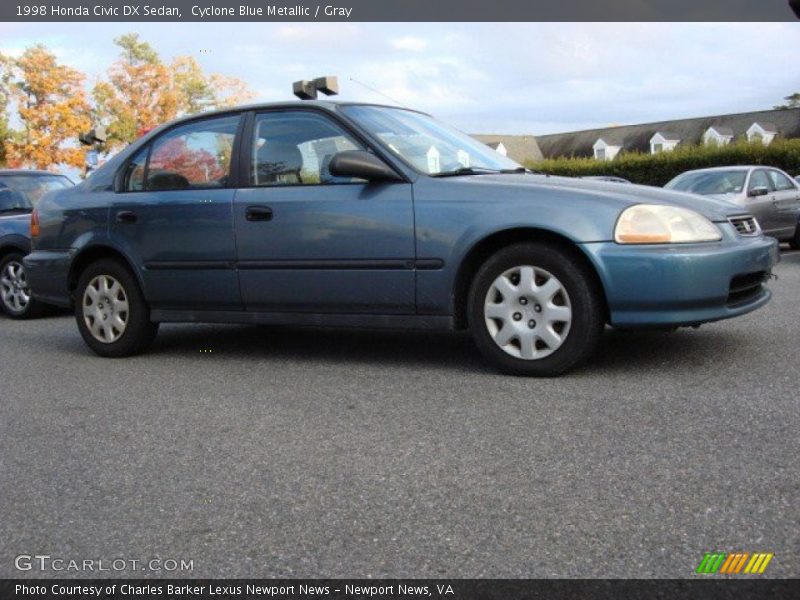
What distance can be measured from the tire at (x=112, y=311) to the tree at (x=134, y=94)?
147 ft

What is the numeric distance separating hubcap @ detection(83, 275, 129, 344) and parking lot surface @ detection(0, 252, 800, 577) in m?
0.47

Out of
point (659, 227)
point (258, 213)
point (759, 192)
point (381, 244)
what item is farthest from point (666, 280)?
point (759, 192)

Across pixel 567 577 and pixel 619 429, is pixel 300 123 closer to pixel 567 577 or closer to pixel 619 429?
pixel 619 429

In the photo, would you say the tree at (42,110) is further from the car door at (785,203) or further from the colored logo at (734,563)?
the colored logo at (734,563)

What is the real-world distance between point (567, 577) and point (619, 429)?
56.5 inches

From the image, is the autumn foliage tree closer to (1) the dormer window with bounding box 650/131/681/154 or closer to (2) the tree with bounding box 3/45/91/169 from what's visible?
(2) the tree with bounding box 3/45/91/169

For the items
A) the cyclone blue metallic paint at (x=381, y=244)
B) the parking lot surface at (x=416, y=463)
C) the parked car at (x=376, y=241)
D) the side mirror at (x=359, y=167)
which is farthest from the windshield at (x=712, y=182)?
the side mirror at (x=359, y=167)

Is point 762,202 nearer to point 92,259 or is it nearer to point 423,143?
point 423,143

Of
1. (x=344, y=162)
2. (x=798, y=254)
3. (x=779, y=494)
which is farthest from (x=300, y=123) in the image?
(x=798, y=254)

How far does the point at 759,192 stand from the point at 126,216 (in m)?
10.1

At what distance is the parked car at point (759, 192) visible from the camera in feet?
43.7

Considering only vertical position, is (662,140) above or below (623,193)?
above

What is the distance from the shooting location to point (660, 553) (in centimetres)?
250

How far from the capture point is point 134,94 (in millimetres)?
49875
